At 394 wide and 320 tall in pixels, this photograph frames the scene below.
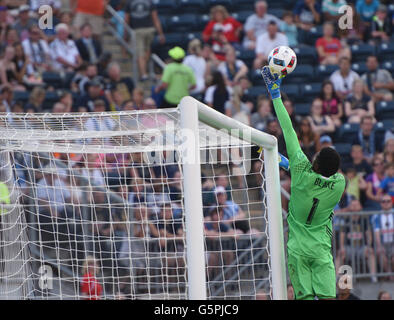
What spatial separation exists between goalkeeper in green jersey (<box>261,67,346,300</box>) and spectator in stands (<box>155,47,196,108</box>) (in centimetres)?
629

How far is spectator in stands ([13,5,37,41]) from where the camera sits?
14378 millimetres

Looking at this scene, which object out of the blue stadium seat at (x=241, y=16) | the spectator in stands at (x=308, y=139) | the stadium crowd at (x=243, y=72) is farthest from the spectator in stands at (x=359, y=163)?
the blue stadium seat at (x=241, y=16)

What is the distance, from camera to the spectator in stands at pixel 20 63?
13.7m

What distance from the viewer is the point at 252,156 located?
25.9ft

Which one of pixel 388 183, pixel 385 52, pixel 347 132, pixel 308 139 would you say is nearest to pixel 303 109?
pixel 347 132

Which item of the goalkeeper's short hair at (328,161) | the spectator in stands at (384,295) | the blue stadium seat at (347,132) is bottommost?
the spectator in stands at (384,295)

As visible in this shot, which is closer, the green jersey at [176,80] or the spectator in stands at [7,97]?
the spectator in stands at [7,97]

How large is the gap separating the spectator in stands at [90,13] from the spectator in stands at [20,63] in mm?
1243

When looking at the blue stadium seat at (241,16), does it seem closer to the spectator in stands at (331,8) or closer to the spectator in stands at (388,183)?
the spectator in stands at (331,8)

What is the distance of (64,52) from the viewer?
14.3m

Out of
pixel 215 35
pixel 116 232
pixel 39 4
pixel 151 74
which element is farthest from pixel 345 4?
pixel 116 232

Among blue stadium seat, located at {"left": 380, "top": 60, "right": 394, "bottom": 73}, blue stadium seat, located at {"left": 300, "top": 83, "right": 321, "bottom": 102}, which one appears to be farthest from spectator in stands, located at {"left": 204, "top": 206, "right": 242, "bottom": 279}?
blue stadium seat, located at {"left": 380, "top": 60, "right": 394, "bottom": 73}

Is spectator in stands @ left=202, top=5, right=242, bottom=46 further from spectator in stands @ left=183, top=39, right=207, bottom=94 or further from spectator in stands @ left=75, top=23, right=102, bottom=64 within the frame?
spectator in stands @ left=75, top=23, right=102, bottom=64
